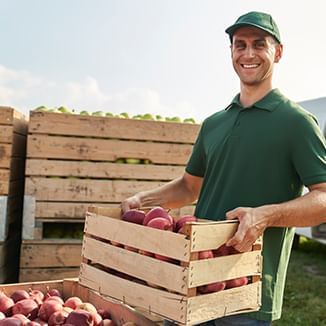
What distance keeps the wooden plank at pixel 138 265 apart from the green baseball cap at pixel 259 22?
1.06m

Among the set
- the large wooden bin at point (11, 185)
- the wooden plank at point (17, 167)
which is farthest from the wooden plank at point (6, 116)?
the wooden plank at point (17, 167)

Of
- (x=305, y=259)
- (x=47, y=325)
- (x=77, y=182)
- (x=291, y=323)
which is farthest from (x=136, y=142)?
(x=305, y=259)

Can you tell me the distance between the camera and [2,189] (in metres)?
3.78

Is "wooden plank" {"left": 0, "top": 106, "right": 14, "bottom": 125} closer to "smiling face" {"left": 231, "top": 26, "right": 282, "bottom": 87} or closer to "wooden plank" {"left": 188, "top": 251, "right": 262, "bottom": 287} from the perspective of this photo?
"smiling face" {"left": 231, "top": 26, "right": 282, "bottom": 87}

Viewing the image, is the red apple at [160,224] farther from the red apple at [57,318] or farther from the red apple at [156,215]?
the red apple at [57,318]

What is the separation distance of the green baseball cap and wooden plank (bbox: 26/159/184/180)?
2.27 metres

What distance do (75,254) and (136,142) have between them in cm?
108

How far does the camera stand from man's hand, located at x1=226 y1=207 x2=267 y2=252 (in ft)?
5.16

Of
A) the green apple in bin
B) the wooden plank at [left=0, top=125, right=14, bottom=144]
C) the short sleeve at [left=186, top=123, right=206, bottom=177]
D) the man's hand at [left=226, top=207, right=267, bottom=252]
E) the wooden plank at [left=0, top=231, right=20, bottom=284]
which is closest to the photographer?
the man's hand at [left=226, top=207, right=267, bottom=252]

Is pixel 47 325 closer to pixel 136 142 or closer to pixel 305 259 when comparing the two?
pixel 136 142

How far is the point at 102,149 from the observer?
410cm

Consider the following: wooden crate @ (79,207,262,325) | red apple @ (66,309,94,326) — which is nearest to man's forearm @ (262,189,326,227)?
wooden crate @ (79,207,262,325)

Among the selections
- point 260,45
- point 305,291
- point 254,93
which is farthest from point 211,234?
point 305,291

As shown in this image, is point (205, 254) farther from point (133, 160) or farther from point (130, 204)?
point (133, 160)
